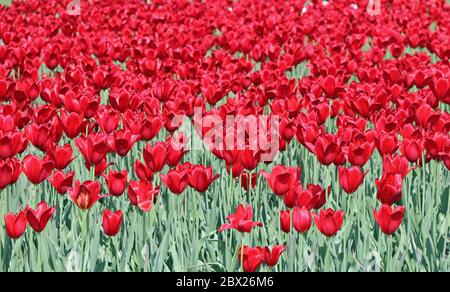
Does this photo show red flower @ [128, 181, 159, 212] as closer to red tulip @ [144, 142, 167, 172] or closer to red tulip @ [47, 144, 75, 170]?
red tulip @ [144, 142, 167, 172]

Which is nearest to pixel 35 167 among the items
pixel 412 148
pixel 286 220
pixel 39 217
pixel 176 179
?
pixel 39 217

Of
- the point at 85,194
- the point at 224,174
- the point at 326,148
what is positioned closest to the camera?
the point at 85,194

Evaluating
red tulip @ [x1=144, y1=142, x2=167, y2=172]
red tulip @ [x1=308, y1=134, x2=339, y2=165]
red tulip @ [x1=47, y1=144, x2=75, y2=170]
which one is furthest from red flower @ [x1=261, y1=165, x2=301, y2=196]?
red tulip @ [x1=47, y1=144, x2=75, y2=170]

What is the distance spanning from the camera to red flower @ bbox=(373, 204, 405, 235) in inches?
130

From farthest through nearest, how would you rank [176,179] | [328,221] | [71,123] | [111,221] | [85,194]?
[71,123] < [176,179] < [85,194] < [111,221] < [328,221]

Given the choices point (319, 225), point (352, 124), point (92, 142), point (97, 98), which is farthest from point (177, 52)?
point (319, 225)

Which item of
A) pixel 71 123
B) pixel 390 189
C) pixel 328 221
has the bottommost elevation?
pixel 328 221

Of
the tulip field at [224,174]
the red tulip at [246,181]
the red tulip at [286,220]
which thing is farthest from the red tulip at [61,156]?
the red tulip at [286,220]

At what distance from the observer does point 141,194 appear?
11.8 ft

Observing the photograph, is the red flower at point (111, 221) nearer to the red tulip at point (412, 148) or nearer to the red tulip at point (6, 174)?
the red tulip at point (6, 174)

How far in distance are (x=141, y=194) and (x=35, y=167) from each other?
19.9 inches

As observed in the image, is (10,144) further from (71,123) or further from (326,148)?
(326,148)

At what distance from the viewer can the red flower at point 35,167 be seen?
12.2 ft
